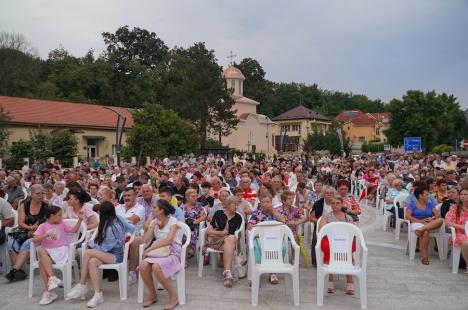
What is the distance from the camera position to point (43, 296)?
5.10 metres

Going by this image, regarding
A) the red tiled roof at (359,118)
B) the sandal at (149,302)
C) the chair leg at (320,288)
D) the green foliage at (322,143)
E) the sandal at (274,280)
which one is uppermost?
the red tiled roof at (359,118)

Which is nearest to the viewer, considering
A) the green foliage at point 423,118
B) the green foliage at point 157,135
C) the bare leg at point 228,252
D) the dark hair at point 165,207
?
the dark hair at point 165,207

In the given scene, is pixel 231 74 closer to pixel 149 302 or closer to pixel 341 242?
pixel 341 242

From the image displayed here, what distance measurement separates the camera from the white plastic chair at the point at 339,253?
4930 mm

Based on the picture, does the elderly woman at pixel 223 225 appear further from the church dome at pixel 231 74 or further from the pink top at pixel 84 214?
the church dome at pixel 231 74

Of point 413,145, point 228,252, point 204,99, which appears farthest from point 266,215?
point 204,99

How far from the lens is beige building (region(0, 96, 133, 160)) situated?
1212 inches

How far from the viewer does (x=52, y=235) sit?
17.7 ft

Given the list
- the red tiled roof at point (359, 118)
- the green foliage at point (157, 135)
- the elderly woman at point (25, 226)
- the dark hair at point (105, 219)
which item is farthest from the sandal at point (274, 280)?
the red tiled roof at point (359, 118)

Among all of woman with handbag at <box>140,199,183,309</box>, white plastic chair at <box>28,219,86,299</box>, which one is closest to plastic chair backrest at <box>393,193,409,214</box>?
woman with handbag at <box>140,199,183,309</box>

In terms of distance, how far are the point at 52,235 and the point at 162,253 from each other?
1.51 m

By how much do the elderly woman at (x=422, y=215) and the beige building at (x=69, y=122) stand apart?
2708 centimetres

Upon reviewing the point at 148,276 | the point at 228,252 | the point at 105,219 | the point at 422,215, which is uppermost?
the point at 105,219

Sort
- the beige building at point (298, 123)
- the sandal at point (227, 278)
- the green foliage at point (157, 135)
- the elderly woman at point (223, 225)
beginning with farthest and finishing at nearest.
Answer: the beige building at point (298, 123)
the green foliage at point (157, 135)
the elderly woman at point (223, 225)
the sandal at point (227, 278)
